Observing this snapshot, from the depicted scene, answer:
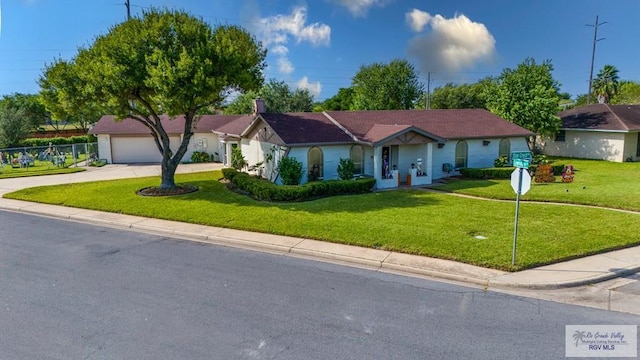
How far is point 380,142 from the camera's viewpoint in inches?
853

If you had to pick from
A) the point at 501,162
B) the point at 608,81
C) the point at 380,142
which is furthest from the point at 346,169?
the point at 608,81

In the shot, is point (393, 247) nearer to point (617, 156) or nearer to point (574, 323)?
point (574, 323)

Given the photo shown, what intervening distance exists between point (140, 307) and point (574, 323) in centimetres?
822

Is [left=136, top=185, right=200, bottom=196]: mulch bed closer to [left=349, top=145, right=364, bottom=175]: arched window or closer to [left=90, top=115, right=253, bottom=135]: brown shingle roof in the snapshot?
[left=349, top=145, right=364, bottom=175]: arched window

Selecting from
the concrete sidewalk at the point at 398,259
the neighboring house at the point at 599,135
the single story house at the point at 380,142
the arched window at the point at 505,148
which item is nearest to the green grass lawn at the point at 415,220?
the concrete sidewalk at the point at 398,259

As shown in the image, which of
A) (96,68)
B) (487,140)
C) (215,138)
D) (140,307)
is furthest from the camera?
(215,138)

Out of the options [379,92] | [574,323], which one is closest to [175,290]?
[574,323]

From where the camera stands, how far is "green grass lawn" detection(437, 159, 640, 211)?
1769 cm

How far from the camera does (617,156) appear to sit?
107 feet

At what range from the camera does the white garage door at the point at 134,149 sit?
36375mm

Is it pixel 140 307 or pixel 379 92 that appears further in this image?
pixel 379 92

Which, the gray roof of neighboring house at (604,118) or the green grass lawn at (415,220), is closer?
the green grass lawn at (415,220)

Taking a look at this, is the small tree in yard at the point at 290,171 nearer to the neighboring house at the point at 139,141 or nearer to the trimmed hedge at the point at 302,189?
the trimmed hedge at the point at 302,189

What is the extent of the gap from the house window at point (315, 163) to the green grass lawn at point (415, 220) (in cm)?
360
